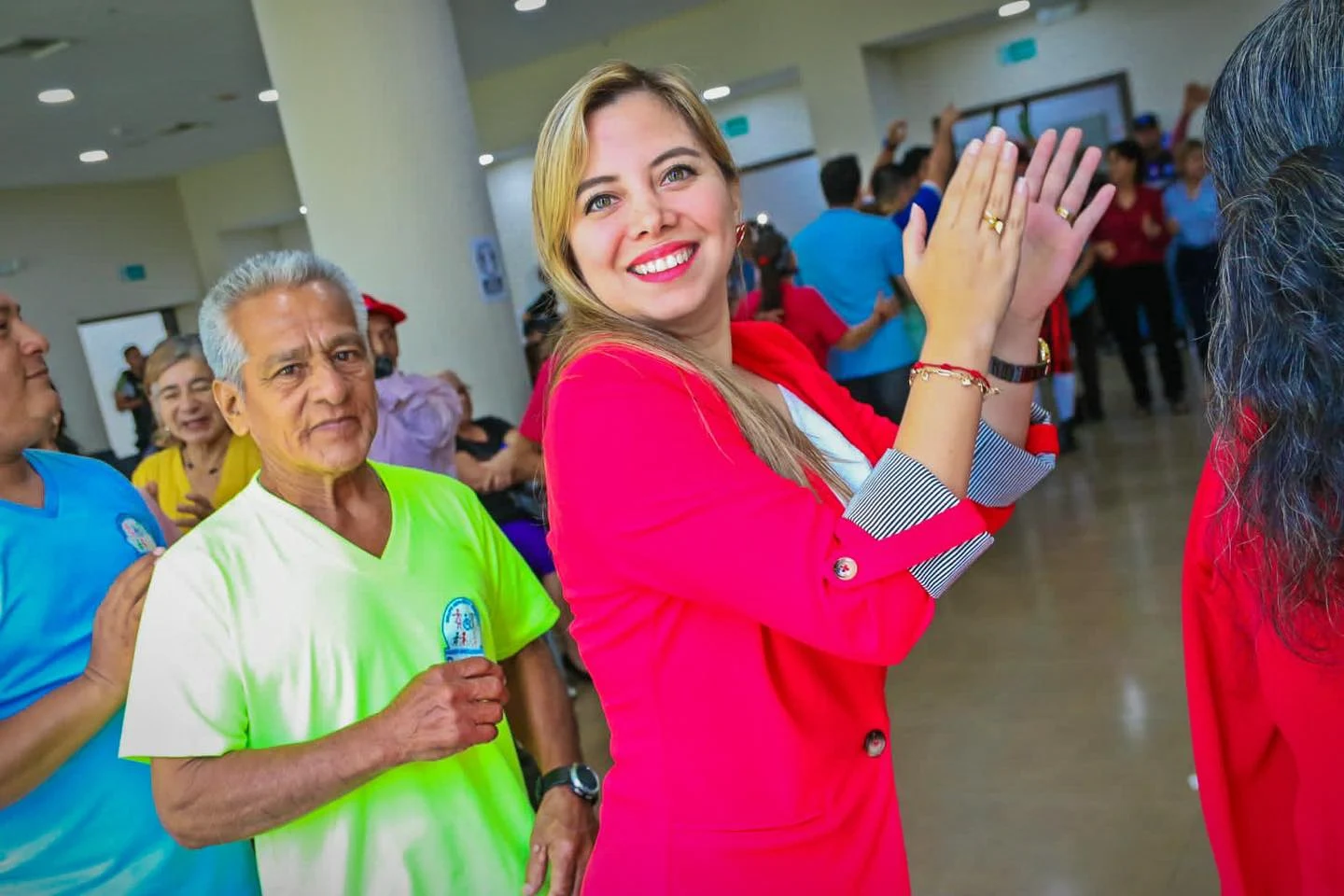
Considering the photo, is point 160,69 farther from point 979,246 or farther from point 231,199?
point 979,246

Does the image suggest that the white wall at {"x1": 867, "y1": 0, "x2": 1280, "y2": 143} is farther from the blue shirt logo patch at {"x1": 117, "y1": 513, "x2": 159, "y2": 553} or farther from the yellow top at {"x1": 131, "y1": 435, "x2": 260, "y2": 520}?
the blue shirt logo patch at {"x1": 117, "y1": 513, "x2": 159, "y2": 553}

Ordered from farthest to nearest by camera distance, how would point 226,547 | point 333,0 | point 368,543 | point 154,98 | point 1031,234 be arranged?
1. point 154,98
2. point 333,0
3. point 368,543
4. point 226,547
5. point 1031,234

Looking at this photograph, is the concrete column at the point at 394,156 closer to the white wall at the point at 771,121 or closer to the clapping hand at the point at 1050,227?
the clapping hand at the point at 1050,227

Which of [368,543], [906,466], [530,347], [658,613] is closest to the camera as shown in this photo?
Answer: [906,466]

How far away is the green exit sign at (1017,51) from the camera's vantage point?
11375 mm

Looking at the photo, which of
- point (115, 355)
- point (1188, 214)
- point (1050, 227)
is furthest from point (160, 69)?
point (1050, 227)

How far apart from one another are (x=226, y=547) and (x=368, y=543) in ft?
0.64

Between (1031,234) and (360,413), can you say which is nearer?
(1031,234)

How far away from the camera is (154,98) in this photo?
33.6ft

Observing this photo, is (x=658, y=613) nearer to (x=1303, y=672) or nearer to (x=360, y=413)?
(x=1303, y=672)

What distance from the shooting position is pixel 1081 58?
36.9 feet

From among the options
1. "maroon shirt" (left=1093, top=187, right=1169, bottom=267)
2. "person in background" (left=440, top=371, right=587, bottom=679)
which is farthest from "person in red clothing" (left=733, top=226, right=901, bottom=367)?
"maroon shirt" (left=1093, top=187, right=1169, bottom=267)

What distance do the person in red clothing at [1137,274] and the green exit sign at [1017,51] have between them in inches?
144

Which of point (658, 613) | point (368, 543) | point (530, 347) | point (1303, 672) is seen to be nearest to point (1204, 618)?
point (1303, 672)
